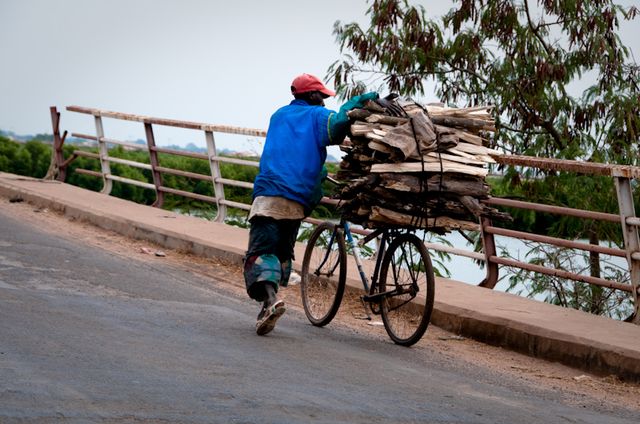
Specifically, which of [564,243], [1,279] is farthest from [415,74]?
[1,279]

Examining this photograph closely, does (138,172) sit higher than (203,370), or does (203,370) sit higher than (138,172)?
(138,172)

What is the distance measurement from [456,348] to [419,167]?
1524 millimetres

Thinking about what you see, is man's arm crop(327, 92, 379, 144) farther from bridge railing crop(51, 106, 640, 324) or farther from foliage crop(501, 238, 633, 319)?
foliage crop(501, 238, 633, 319)

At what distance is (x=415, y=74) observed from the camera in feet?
56.6

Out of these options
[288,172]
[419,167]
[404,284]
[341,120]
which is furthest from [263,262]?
[419,167]

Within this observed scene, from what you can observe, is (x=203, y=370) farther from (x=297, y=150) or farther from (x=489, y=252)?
(x=489, y=252)

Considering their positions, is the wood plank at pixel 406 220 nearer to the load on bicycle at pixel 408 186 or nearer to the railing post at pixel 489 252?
the load on bicycle at pixel 408 186

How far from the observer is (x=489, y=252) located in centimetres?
1075

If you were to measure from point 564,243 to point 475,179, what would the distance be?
1.47 m

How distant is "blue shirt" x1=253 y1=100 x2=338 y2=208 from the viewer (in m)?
8.45

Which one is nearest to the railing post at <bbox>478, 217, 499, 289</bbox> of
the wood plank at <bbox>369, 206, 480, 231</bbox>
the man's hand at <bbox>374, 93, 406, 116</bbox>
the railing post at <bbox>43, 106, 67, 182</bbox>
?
the wood plank at <bbox>369, 206, 480, 231</bbox>

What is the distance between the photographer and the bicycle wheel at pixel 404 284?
823 cm

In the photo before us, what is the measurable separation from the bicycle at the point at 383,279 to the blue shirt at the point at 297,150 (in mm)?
415

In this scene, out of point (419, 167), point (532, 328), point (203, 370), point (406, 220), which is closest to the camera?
point (203, 370)
